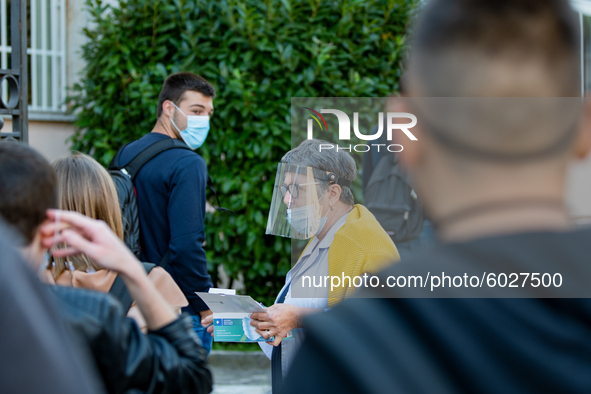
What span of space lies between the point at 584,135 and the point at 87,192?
1893 millimetres

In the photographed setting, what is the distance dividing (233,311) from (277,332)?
215mm

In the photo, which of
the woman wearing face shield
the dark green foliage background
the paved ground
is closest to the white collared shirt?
the woman wearing face shield

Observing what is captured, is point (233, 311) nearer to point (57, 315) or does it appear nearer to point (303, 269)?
point (303, 269)

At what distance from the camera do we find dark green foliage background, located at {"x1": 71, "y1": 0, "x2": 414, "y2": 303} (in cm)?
507

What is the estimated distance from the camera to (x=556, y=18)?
0.68 m

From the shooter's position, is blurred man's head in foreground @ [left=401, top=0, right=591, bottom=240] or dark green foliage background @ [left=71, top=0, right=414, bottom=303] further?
dark green foliage background @ [left=71, top=0, right=414, bottom=303]

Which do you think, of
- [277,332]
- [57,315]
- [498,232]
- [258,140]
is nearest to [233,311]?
[277,332]

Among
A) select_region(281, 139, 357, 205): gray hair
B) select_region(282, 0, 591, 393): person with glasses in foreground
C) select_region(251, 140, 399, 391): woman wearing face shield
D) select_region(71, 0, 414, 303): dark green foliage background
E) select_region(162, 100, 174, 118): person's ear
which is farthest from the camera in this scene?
select_region(71, 0, 414, 303): dark green foliage background

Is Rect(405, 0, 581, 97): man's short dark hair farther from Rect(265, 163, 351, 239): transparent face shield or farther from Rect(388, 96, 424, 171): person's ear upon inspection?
Rect(265, 163, 351, 239): transparent face shield

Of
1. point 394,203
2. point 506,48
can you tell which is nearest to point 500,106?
point 506,48

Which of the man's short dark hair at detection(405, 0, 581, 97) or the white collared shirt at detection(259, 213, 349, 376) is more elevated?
the man's short dark hair at detection(405, 0, 581, 97)

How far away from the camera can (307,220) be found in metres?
2.65

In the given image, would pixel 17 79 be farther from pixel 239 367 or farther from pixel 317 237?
pixel 239 367

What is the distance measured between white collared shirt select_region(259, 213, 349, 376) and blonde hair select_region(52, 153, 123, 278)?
0.80 meters
